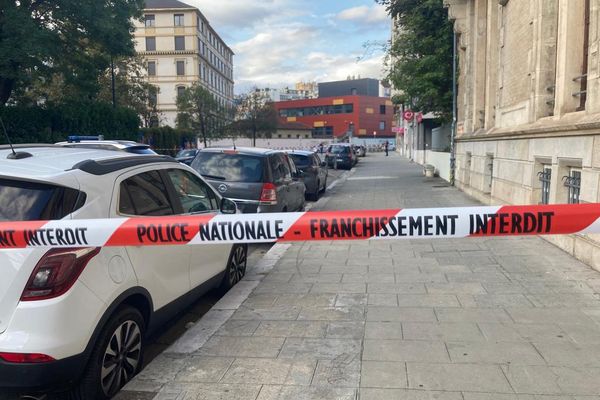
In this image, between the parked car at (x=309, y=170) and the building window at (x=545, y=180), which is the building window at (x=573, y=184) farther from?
the parked car at (x=309, y=170)

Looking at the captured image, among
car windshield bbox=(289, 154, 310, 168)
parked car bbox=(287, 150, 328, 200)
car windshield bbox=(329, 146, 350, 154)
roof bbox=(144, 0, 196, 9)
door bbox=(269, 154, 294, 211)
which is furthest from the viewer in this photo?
roof bbox=(144, 0, 196, 9)

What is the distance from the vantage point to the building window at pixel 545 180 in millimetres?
8036

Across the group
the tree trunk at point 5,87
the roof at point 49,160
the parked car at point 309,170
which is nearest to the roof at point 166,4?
the tree trunk at point 5,87

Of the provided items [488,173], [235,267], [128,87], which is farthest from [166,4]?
[235,267]

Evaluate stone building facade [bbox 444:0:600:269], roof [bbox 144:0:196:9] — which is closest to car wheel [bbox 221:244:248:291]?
stone building facade [bbox 444:0:600:269]

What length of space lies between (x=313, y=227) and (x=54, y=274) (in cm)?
152

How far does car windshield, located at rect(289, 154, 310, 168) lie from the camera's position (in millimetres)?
15178

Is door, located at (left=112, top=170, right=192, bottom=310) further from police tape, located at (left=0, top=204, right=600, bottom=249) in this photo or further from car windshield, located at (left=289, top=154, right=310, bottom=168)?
car windshield, located at (left=289, top=154, right=310, bottom=168)

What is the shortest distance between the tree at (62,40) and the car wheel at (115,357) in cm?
1774

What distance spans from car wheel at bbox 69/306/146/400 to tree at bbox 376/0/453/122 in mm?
16524

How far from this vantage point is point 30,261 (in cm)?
281

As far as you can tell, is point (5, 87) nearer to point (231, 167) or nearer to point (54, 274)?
point (231, 167)

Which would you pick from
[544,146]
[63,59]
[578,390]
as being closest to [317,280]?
[578,390]

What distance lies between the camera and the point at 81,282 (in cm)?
293
